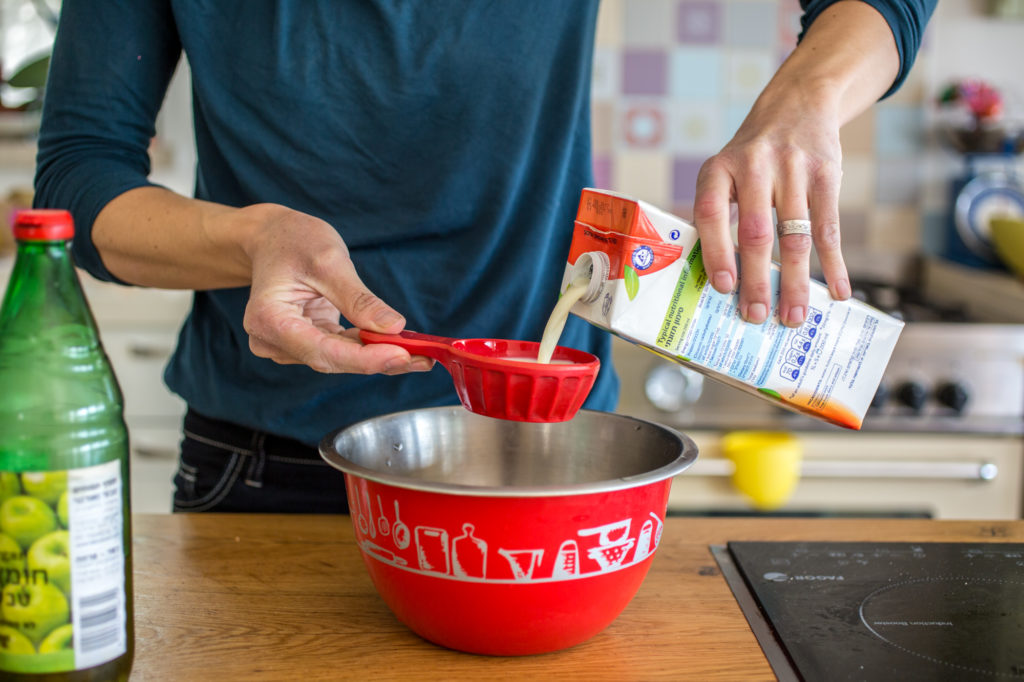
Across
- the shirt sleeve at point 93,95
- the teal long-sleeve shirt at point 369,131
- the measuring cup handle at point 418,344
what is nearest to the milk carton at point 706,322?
the measuring cup handle at point 418,344

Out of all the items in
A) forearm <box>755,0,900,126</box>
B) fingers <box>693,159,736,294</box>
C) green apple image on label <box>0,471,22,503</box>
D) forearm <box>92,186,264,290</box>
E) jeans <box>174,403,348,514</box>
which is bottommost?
jeans <box>174,403,348,514</box>

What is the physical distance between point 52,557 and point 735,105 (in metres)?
2.04

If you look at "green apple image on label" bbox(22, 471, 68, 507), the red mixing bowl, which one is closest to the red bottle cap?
"green apple image on label" bbox(22, 471, 68, 507)

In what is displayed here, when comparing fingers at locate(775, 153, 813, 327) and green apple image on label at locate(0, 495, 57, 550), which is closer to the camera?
green apple image on label at locate(0, 495, 57, 550)

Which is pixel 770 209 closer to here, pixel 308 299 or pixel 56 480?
pixel 308 299

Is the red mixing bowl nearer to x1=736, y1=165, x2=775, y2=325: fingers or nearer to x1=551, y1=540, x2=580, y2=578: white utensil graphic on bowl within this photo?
x1=551, y1=540, x2=580, y2=578: white utensil graphic on bowl

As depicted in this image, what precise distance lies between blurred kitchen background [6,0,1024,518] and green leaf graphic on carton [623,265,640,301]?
1.16 metres

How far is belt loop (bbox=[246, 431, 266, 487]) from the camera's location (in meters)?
0.99

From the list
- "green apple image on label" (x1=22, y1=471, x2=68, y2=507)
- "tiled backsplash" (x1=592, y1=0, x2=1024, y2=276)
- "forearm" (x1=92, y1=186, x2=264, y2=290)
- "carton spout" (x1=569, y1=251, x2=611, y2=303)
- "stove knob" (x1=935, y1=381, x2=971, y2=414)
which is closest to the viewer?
"green apple image on label" (x1=22, y1=471, x2=68, y2=507)

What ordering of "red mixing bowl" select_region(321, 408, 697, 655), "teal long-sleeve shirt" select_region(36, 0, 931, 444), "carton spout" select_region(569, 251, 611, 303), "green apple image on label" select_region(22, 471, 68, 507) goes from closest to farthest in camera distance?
"green apple image on label" select_region(22, 471, 68, 507) < "red mixing bowl" select_region(321, 408, 697, 655) < "carton spout" select_region(569, 251, 611, 303) < "teal long-sleeve shirt" select_region(36, 0, 931, 444)

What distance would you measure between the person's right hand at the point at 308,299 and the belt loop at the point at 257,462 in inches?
9.8

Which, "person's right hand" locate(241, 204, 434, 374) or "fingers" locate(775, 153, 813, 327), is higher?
"fingers" locate(775, 153, 813, 327)

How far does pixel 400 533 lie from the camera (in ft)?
2.06

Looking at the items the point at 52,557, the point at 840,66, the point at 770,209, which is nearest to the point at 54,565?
the point at 52,557
